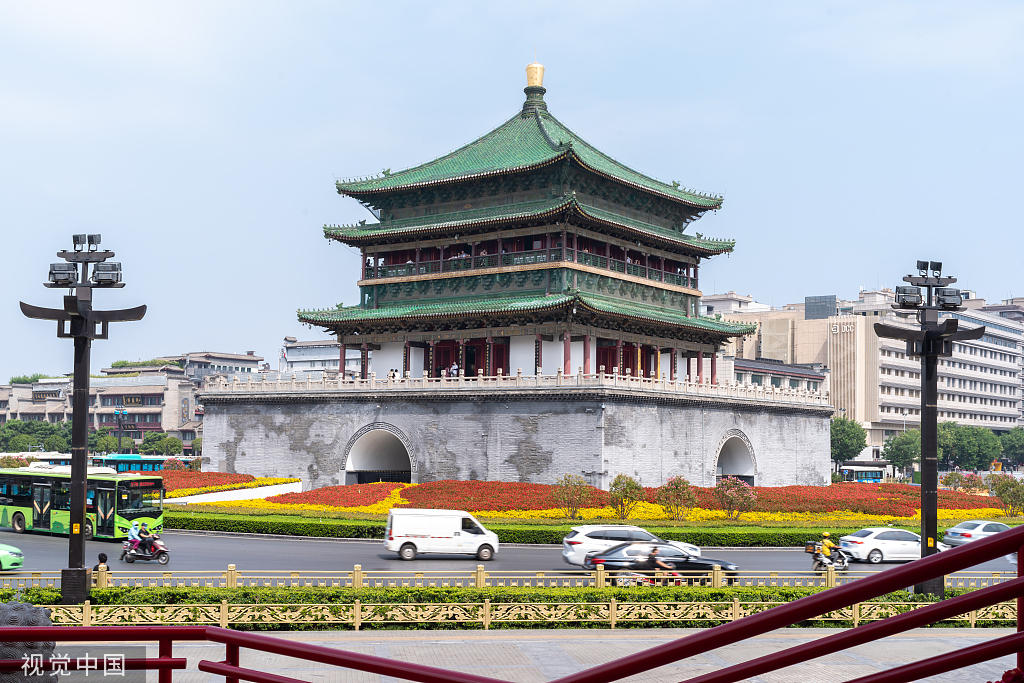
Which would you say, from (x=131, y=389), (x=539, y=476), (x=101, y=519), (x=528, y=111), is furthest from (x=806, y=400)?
(x=131, y=389)

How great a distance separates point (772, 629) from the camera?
11.4 ft

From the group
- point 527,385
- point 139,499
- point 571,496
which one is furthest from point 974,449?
point 139,499

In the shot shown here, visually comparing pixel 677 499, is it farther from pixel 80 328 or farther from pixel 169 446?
pixel 169 446

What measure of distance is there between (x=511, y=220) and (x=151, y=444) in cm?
5816

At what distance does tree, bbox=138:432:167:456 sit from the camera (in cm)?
9162

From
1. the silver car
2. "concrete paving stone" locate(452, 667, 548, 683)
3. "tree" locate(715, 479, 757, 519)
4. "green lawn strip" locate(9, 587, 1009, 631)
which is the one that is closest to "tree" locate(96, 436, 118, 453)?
"tree" locate(715, 479, 757, 519)

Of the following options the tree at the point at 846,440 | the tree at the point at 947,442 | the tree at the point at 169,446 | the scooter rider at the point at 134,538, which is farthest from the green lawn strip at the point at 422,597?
the tree at the point at 947,442

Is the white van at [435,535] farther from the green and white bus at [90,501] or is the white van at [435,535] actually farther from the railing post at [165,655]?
the railing post at [165,655]

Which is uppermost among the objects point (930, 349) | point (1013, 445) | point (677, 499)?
point (930, 349)

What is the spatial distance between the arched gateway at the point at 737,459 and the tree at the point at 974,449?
59546 mm

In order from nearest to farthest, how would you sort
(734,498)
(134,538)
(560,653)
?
(560,653)
(134,538)
(734,498)

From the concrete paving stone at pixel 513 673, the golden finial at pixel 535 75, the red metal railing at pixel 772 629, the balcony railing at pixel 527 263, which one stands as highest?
the golden finial at pixel 535 75

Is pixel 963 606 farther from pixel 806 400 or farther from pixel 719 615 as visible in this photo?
pixel 806 400

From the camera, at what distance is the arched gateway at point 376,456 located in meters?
49.8
